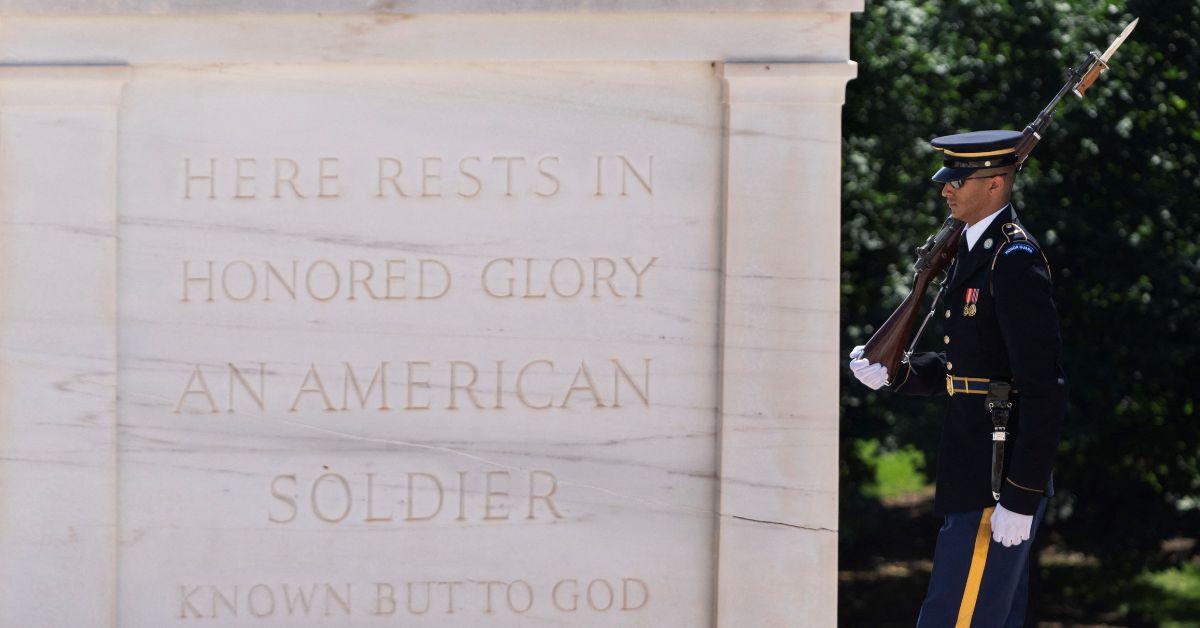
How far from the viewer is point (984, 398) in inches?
171

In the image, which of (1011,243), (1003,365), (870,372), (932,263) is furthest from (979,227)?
(870,372)

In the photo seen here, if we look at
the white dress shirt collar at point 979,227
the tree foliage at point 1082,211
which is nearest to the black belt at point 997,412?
the white dress shirt collar at point 979,227

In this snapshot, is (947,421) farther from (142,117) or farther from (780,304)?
(142,117)

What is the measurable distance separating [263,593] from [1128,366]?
5145mm

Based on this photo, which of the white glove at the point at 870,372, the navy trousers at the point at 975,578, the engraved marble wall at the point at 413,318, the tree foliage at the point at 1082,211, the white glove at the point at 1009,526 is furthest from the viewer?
the tree foliage at the point at 1082,211

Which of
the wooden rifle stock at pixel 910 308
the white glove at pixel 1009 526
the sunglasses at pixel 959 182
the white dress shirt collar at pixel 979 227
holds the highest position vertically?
the sunglasses at pixel 959 182

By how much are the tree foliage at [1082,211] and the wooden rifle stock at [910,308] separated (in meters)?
3.32

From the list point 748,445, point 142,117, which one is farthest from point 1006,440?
point 142,117

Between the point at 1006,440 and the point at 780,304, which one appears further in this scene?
the point at 780,304

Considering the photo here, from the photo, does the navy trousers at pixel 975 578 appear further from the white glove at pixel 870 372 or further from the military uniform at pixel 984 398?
the white glove at pixel 870 372

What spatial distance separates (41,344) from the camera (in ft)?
15.3

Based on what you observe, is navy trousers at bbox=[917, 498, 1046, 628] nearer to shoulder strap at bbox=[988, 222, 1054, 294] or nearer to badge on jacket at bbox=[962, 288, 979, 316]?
badge on jacket at bbox=[962, 288, 979, 316]

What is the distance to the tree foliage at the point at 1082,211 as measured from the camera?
8102 mm

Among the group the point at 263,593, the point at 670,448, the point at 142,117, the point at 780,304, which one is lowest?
the point at 263,593
